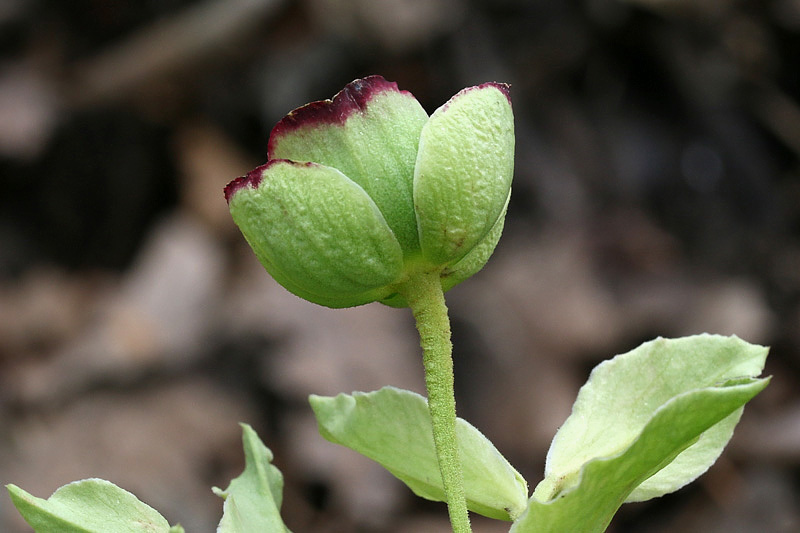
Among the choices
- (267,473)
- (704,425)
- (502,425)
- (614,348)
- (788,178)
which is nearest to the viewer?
(704,425)

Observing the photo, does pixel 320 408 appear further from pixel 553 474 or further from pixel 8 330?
pixel 8 330

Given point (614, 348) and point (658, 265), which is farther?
point (658, 265)

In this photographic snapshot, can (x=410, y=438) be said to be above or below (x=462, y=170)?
below

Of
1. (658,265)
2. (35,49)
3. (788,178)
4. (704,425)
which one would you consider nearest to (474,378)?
(658,265)

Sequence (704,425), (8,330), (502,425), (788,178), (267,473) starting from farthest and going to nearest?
1. (788,178)
2. (8,330)
3. (502,425)
4. (267,473)
5. (704,425)

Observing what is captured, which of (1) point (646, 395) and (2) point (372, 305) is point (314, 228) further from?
(2) point (372, 305)

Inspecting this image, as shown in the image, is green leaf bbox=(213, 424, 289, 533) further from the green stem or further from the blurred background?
the blurred background

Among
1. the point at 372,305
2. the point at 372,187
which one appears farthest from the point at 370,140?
the point at 372,305
